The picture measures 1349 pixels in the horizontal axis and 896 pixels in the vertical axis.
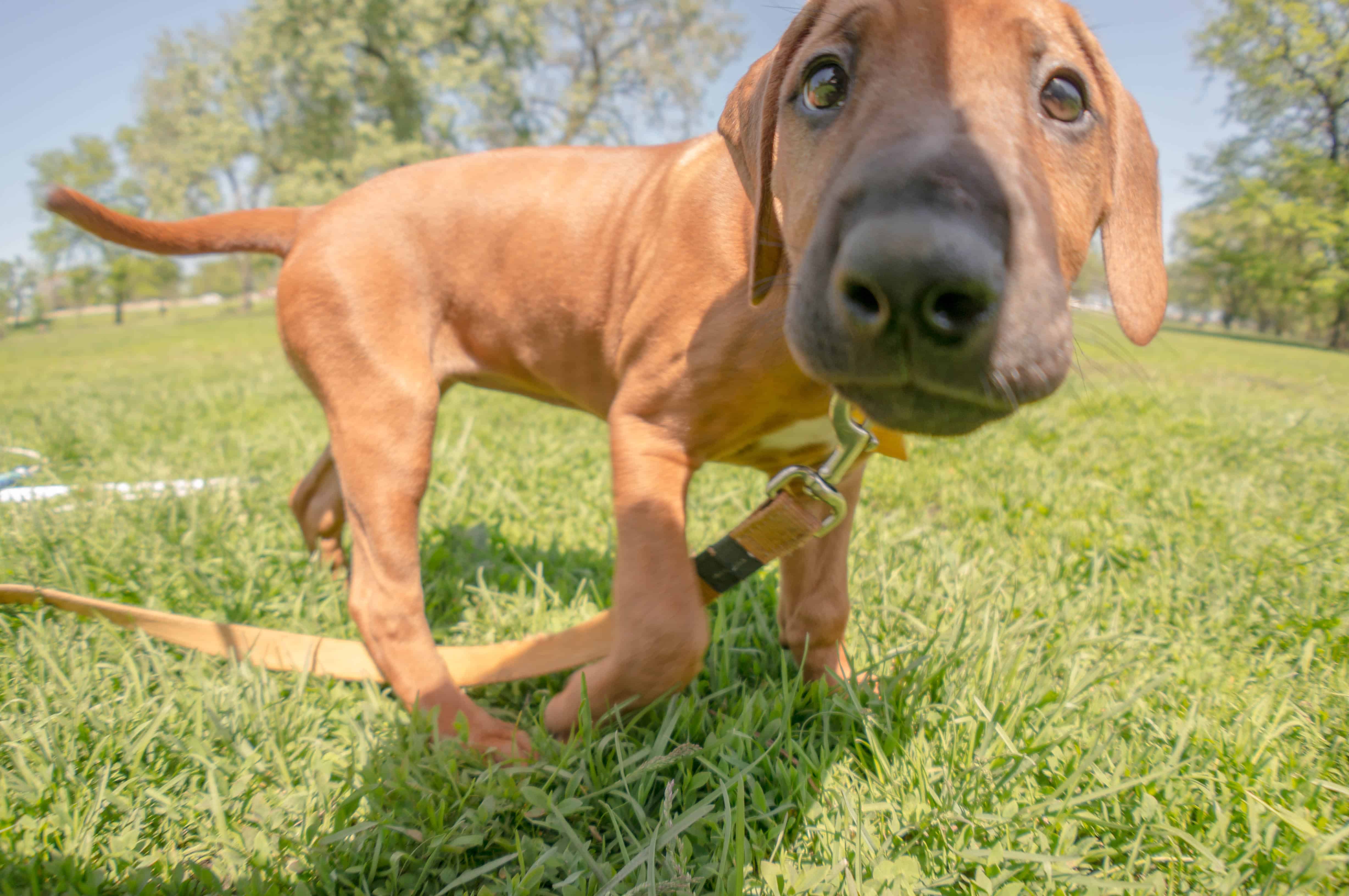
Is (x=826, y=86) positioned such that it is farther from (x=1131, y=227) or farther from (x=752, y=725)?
(x=752, y=725)

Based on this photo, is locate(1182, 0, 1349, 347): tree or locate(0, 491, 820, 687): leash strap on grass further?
locate(1182, 0, 1349, 347): tree

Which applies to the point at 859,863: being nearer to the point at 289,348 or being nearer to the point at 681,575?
the point at 681,575

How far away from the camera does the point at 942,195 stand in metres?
1.02

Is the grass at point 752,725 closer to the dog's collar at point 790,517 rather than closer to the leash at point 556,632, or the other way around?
the leash at point 556,632

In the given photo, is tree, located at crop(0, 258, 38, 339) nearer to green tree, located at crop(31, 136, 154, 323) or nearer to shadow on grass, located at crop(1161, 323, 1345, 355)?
green tree, located at crop(31, 136, 154, 323)

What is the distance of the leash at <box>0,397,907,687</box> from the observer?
179cm

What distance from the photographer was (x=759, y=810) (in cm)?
164

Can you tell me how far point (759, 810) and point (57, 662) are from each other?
2063 mm

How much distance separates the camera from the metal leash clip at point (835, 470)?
1.78 meters

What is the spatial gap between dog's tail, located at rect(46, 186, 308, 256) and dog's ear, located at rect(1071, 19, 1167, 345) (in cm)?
253

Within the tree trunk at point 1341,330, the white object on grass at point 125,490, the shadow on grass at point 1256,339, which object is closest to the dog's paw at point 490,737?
the white object on grass at point 125,490

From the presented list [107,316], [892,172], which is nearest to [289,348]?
[892,172]

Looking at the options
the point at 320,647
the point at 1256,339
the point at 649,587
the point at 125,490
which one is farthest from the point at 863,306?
the point at 1256,339

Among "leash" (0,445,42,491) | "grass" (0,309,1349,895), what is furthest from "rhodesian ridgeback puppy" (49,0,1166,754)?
"leash" (0,445,42,491)
